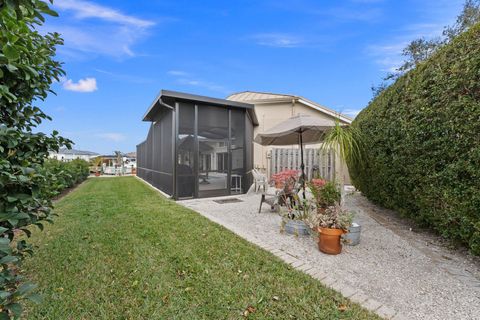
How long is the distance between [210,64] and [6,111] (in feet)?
32.0

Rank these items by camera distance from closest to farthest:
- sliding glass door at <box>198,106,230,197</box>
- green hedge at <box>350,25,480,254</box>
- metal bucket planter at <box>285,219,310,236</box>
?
green hedge at <box>350,25,480,254</box> < metal bucket planter at <box>285,219,310,236</box> < sliding glass door at <box>198,106,230,197</box>

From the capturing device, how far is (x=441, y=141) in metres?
3.12

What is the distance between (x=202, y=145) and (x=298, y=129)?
3840 mm

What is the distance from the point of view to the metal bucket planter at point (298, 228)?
423cm

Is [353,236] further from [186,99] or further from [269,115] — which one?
[269,115]

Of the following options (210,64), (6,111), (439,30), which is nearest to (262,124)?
(210,64)

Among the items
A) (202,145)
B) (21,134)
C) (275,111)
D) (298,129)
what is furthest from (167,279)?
(275,111)

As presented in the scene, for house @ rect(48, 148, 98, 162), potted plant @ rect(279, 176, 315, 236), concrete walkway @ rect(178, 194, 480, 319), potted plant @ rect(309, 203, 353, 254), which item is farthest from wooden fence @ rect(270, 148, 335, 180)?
house @ rect(48, 148, 98, 162)

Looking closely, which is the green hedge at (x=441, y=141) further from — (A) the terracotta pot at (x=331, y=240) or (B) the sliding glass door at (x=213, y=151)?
(B) the sliding glass door at (x=213, y=151)

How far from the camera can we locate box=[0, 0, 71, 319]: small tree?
101 cm

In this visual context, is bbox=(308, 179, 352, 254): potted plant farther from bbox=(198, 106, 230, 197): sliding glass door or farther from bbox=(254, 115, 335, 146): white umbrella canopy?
bbox=(198, 106, 230, 197): sliding glass door

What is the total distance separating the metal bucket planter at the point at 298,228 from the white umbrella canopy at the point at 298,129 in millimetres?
1890

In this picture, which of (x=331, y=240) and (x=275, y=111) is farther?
(x=275, y=111)

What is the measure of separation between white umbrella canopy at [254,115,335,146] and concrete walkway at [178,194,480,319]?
2.01 metres
